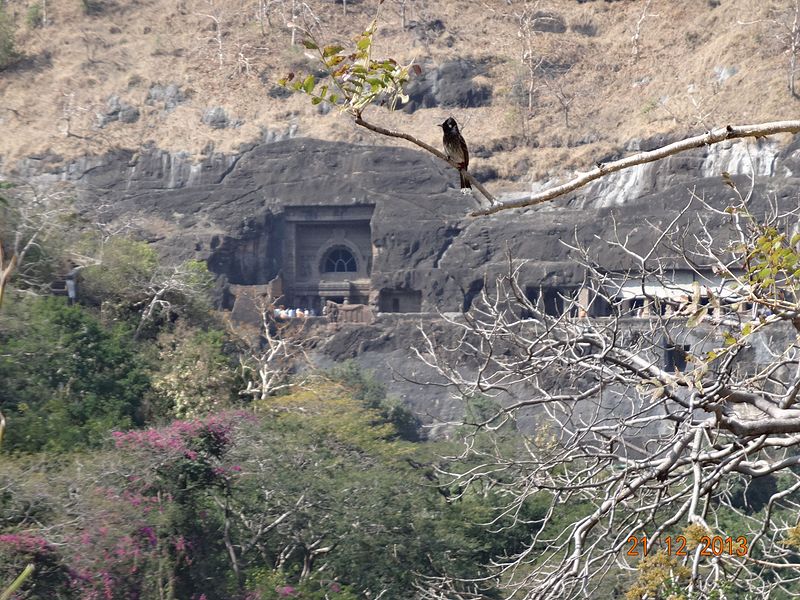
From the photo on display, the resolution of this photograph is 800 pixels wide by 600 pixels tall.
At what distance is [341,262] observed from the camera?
34.1 meters

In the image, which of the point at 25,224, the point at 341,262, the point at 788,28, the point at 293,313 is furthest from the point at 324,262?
the point at 788,28

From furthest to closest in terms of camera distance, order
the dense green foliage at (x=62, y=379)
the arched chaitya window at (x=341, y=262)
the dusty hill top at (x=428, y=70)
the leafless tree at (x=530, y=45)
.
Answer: the leafless tree at (x=530, y=45) < the dusty hill top at (x=428, y=70) < the arched chaitya window at (x=341, y=262) < the dense green foliage at (x=62, y=379)

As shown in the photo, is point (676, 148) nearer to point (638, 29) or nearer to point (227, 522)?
point (227, 522)

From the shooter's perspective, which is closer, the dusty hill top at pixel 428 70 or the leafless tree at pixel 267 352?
the leafless tree at pixel 267 352

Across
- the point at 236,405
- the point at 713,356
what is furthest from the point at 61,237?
the point at 713,356

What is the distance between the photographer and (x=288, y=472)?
13656mm

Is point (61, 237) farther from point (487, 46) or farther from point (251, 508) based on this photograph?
point (487, 46)

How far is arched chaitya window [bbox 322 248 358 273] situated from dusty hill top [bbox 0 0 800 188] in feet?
11.8

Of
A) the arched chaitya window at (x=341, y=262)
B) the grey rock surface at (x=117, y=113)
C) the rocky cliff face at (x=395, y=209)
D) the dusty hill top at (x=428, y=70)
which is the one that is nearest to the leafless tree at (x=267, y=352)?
the rocky cliff face at (x=395, y=209)

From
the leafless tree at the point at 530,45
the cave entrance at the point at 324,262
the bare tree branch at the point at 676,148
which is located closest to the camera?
the bare tree branch at the point at 676,148

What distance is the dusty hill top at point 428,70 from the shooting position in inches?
1359

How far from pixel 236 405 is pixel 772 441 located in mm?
14421

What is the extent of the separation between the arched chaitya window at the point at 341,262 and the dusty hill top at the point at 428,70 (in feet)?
11.8

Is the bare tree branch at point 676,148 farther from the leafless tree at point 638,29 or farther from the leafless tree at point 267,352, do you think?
the leafless tree at point 638,29
